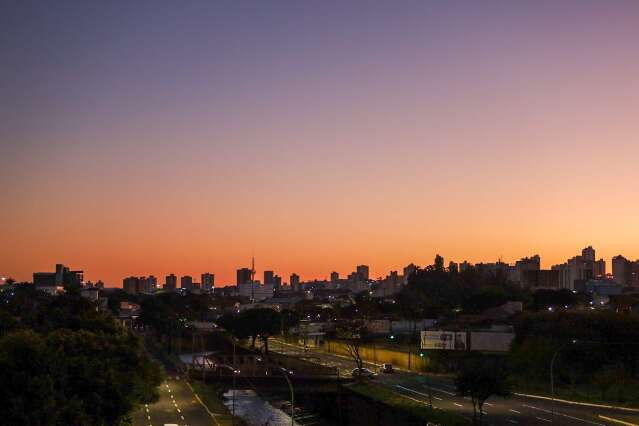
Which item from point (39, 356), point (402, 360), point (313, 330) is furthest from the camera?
point (313, 330)

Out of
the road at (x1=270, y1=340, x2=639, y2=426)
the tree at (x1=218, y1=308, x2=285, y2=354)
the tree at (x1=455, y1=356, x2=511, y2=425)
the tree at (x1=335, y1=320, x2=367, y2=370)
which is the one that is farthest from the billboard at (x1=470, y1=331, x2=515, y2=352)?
the tree at (x1=218, y1=308, x2=285, y2=354)

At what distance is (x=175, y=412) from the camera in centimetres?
5925

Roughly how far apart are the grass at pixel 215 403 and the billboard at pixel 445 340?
24.3 m

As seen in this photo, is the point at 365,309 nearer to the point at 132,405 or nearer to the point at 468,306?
the point at 468,306

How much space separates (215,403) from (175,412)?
1164cm

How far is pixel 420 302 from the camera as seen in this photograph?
7451 inches

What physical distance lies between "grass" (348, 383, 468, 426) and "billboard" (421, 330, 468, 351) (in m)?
20.8

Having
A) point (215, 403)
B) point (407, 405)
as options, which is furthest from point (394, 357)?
point (407, 405)

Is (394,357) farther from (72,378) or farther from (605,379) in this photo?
(72,378)

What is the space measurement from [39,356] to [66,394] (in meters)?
3.45

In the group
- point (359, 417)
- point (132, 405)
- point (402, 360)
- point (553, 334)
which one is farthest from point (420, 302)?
point (132, 405)

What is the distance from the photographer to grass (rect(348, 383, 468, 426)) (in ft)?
168

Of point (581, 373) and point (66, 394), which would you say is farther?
point (581, 373)

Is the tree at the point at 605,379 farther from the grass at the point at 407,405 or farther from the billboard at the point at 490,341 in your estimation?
the billboard at the point at 490,341
